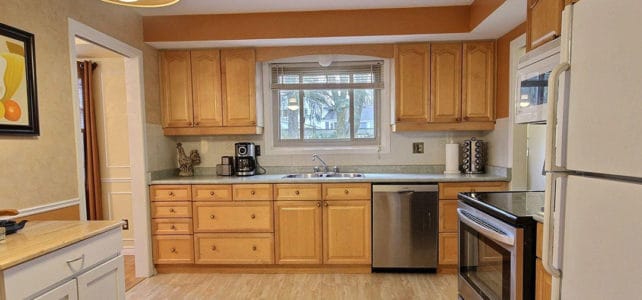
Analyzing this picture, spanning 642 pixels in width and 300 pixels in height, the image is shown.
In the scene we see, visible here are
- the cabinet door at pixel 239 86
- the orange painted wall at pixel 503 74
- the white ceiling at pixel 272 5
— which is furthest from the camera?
the cabinet door at pixel 239 86

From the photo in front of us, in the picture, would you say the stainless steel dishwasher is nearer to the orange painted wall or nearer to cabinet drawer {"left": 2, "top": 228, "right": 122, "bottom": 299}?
the orange painted wall

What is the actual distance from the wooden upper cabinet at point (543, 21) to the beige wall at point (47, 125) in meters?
2.92

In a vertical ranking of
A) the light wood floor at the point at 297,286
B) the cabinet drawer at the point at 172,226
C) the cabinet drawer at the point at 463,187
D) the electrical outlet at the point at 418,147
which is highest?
the electrical outlet at the point at 418,147

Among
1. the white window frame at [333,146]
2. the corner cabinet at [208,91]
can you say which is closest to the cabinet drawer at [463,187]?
the white window frame at [333,146]

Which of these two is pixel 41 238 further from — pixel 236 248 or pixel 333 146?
pixel 333 146

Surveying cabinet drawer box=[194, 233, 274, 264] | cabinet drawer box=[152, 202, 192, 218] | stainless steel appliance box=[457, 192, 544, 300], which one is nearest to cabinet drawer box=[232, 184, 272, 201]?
cabinet drawer box=[194, 233, 274, 264]

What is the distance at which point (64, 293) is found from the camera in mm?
1476

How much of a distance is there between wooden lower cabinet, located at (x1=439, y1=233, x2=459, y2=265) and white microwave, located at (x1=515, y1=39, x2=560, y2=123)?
1.45 meters

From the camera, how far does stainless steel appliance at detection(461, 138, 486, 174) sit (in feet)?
11.2

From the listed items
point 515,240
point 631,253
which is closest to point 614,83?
point 631,253

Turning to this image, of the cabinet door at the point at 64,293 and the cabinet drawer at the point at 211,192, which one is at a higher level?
the cabinet drawer at the point at 211,192

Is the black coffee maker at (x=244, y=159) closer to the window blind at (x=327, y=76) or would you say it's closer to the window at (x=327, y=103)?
the window at (x=327, y=103)

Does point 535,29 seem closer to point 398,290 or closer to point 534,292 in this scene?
point 534,292

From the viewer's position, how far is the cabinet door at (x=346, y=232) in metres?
3.12
